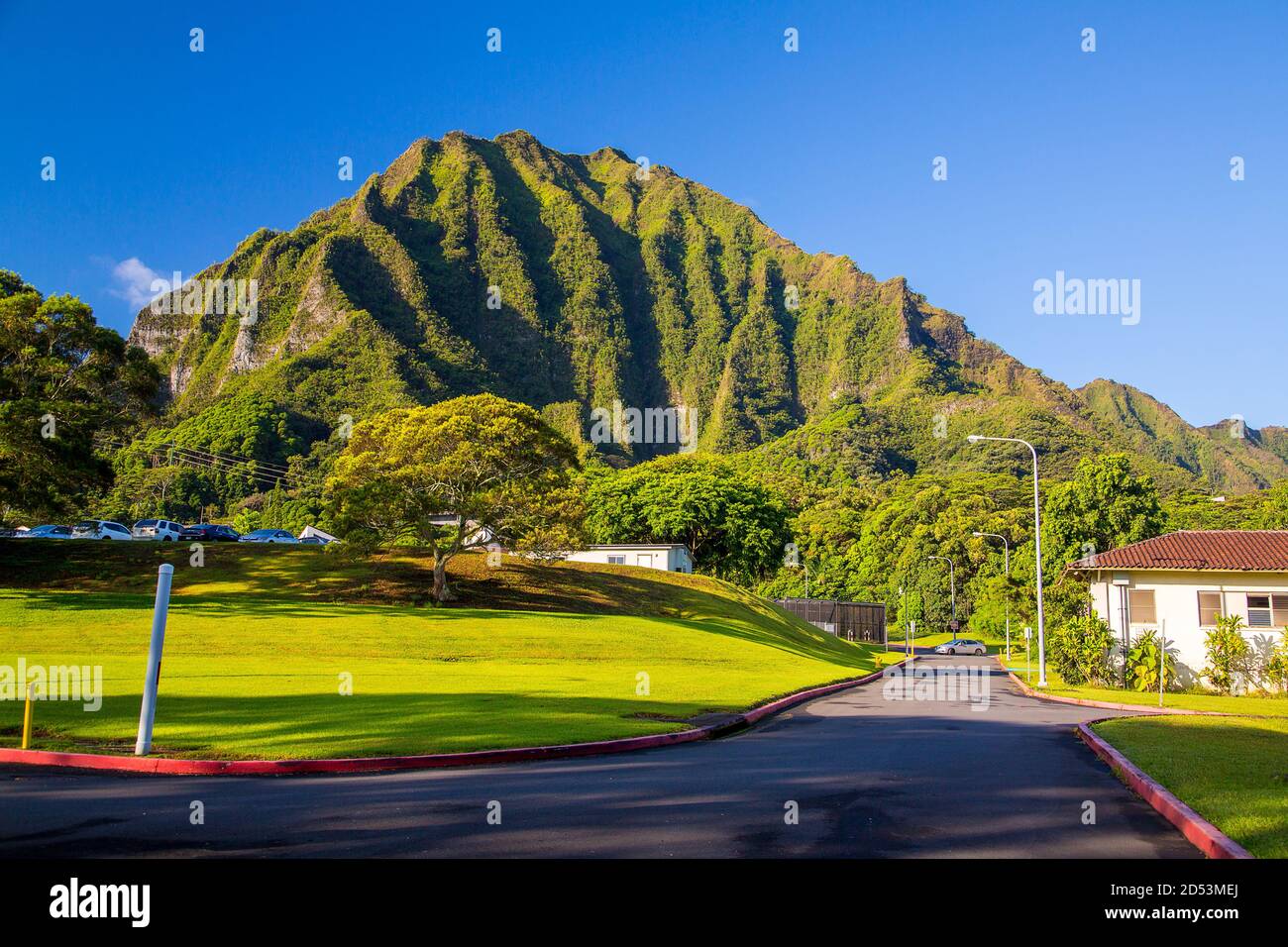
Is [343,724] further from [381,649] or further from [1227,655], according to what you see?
[1227,655]

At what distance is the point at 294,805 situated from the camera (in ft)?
29.0

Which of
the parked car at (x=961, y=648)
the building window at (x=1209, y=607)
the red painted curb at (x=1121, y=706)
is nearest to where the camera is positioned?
the red painted curb at (x=1121, y=706)

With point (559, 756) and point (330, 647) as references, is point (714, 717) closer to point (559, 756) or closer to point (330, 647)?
point (559, 756)

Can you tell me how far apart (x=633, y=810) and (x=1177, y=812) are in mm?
5085

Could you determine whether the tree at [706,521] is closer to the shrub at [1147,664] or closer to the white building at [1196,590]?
the white building at [1196,590]

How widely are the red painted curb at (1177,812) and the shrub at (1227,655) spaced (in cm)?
2243

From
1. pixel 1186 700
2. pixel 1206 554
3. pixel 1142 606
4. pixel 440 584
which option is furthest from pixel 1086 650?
pixel 440 584

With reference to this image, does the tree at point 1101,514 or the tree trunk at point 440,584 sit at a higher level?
the tree at point 1101,514

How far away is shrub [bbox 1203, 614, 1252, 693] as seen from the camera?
3169 cm

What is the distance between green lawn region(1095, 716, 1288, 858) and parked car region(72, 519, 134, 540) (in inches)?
2131

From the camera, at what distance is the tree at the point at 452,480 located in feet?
139

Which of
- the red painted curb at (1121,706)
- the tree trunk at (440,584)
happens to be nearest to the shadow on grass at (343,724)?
the red painted curb at (1121,706)
